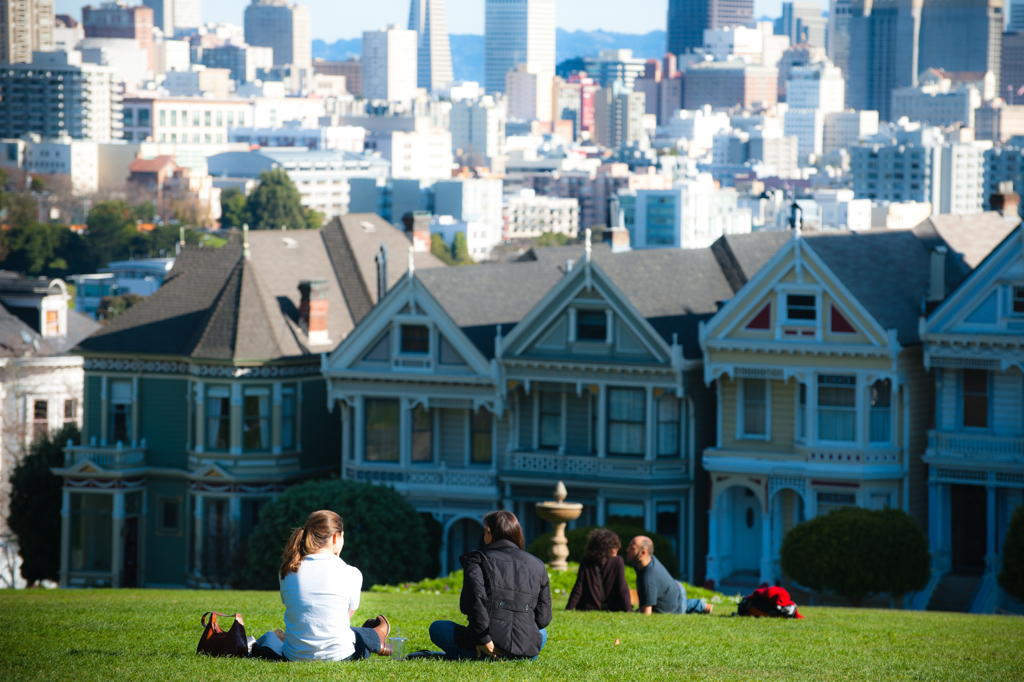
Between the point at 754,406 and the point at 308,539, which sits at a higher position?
the point at 308,539

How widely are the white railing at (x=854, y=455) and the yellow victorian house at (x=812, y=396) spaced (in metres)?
0.02

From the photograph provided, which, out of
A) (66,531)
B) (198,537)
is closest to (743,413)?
(198,537)

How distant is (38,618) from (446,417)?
19356 mm

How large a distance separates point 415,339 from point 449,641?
871 inches

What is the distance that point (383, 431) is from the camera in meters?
39.0

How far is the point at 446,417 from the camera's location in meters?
38.7

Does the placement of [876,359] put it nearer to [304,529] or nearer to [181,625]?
[181,625]

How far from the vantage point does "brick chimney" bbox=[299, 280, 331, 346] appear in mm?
41375

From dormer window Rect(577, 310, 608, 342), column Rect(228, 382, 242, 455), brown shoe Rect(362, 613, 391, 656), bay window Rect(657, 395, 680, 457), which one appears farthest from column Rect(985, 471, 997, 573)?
brown shoe Rect(362, 613, 391, 656)

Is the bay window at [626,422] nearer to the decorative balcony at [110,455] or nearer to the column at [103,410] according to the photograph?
the decorative balcony at [110,455]

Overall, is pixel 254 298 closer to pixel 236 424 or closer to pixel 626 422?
pixel 236 424

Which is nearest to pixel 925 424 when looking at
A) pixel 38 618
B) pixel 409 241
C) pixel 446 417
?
pixel 446 417

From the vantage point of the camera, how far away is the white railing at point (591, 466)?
3634cm

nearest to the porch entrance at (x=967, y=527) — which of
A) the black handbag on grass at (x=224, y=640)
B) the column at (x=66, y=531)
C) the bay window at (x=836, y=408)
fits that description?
the bay window at (x=836, y=408)
